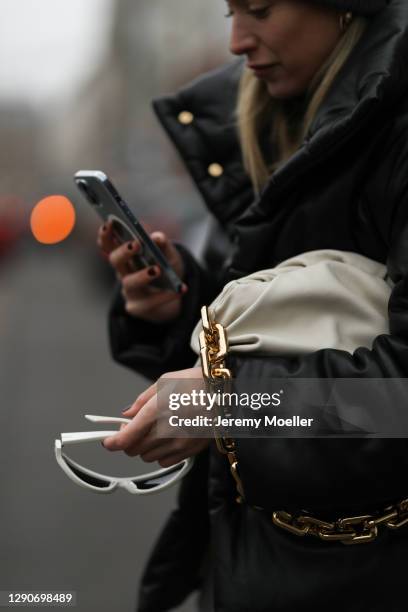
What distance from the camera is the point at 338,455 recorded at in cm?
150

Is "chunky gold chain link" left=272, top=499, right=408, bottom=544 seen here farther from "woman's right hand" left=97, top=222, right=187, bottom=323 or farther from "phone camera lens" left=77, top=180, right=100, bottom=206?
"phone camera lens" left=77, top=180, right=100, bottom=206

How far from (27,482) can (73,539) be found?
0.84m

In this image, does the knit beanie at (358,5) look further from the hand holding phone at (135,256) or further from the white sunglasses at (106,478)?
the white sunglasses at (106,478)

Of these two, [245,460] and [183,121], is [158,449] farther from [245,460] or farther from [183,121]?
[183,121]

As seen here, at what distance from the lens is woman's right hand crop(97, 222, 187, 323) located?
2.35 m

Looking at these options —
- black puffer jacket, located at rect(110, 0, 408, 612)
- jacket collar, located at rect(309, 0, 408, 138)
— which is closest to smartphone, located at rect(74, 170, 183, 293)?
black puffer jacket, located at rect(110, 0, 408, 612)

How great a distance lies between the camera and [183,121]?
250cm

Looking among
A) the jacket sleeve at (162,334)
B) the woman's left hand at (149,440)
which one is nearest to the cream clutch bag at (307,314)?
the woman's left hand at (149,440)

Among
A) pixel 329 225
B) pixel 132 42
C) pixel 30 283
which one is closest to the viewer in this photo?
pixel 329 225

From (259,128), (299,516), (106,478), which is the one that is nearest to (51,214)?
(259,128)

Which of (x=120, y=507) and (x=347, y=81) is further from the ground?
(x=347, y=81)

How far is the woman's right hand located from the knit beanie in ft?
2.75

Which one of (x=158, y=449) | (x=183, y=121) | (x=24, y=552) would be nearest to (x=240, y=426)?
(x=158, y=449)

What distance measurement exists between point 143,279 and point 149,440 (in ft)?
2.79
